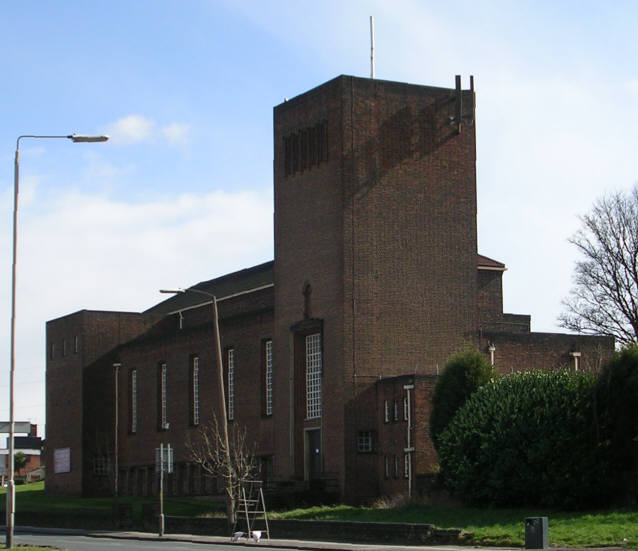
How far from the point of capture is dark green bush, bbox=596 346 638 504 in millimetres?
39312

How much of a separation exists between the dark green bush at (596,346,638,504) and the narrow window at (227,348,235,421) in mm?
29719

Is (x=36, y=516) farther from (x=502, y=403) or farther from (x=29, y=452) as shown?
(x=29, y=452)

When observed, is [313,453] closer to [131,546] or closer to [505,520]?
[131,546]

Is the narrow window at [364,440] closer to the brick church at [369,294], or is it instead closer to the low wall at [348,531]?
the brick church at [369,294]

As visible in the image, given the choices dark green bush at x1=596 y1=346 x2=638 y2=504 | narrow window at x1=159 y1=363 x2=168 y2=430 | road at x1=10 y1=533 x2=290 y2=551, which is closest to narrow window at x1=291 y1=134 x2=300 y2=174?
road at x1=10 y1=533 x2=290 y2=551

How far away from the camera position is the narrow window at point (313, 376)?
57719mm

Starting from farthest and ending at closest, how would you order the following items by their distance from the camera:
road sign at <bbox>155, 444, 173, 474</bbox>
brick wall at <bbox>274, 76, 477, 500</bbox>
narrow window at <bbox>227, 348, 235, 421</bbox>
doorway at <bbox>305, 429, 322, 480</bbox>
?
1. narrow window at <bbox>227, 348, 235, 421</bbox>
2. doorway at <bbox>305, 429, 322, 480</bbox>
3. brick wall at <bbox>274, 76, 477, 500</bbox>
4. road sign at <bbox>155, 444, 173, 474</bbox>

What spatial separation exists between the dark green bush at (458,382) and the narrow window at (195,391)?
2648 centimetres

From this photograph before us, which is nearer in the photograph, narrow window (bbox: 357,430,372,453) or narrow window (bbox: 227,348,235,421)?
narrow window (bbox: 357,430,372,453)

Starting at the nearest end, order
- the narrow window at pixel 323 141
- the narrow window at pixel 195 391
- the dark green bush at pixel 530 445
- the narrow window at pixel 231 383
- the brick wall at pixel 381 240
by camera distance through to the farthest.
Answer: the dark green bush at pixel 530 445, the brick wall at pixel 381 240, the narrow window at pixel 323 141, the narrow window at pixel 231 383, the narrow window at pixel 195 391

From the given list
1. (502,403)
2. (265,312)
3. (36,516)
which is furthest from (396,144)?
(36,516)

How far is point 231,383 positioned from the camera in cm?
6725

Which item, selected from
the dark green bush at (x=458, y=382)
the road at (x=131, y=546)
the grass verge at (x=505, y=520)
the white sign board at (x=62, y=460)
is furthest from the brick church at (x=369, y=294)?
the white sign board at (x=62, y=460)

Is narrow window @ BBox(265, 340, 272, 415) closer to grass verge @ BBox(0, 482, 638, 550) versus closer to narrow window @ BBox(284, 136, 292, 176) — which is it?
narrow window @ BBox(284, 136, 292, 176)
